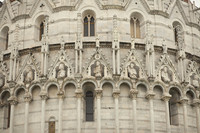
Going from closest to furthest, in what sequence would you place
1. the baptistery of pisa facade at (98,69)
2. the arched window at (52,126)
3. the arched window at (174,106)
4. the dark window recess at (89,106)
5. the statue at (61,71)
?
the arched window at (52,126)
the baptistery of pisa facade at (98,69)
the dark window recess at (89,106)
the statue at (61,71)
the arched window at (174,106)

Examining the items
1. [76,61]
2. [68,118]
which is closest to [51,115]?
[68,118]

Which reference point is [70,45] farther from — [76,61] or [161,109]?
[161,109]

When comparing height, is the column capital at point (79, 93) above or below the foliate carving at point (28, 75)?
below

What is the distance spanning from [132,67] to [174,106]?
3.86 metres

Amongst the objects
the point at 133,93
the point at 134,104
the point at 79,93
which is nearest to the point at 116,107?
the point at 134,104

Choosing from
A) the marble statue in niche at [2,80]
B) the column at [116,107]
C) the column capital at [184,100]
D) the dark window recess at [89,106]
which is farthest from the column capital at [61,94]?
the column capital at [184,100]

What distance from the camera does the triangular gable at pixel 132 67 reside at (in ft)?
81.0

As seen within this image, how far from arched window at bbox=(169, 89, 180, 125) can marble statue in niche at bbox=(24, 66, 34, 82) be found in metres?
8.98

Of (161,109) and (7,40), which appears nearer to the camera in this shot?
(161,109)

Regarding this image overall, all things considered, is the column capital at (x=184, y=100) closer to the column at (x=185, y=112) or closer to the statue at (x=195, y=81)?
the column at (x=185, y=112)

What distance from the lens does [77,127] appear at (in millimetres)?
23375

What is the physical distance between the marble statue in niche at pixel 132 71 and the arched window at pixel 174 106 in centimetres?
285

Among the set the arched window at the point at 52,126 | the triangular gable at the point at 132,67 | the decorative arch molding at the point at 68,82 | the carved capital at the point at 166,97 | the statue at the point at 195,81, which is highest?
the triangular gable at the point at 132,67

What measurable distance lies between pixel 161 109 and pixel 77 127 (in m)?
5.40
